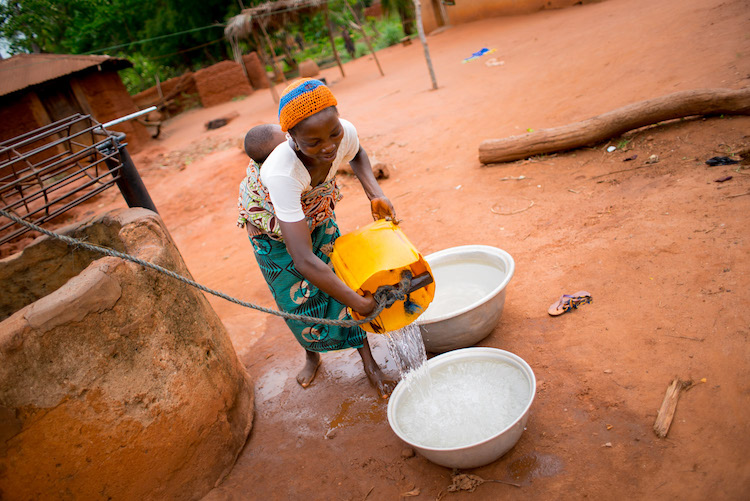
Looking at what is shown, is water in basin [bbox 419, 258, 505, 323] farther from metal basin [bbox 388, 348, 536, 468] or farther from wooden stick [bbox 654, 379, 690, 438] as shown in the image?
wooden stick [bbox 654, 379, 690, 438]

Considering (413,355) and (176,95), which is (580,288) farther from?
(176,95)

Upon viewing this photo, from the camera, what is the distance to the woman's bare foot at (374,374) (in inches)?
96.0

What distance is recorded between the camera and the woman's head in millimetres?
1595

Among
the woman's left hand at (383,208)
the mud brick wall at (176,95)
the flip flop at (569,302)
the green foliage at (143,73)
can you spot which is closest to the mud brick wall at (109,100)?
the mud brick wall at (176,95)

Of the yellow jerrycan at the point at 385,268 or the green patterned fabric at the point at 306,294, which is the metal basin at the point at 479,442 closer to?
the yellow jerrycan at the point at 385,268

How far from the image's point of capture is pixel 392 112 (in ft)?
25.9

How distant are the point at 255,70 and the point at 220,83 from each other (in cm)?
147

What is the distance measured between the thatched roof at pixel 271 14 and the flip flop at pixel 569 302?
11557 mm

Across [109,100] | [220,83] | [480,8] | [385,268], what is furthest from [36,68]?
[385,268]

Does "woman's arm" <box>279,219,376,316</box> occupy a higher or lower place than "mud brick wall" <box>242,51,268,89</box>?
lower

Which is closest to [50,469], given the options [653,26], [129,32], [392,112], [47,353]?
[47,353]

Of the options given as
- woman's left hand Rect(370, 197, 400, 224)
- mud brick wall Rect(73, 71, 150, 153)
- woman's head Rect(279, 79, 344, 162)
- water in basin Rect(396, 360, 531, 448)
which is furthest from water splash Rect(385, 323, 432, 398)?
mud brick wall Rect(73, 71, 150, 153)

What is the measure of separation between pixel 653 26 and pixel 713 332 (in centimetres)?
629

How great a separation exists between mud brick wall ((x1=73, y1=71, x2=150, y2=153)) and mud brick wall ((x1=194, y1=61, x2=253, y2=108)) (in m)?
3.46
